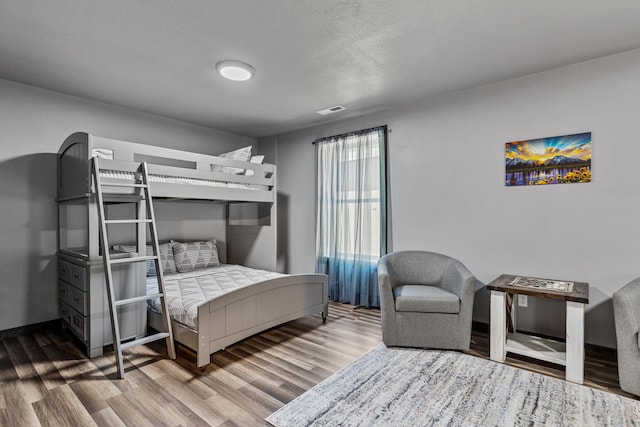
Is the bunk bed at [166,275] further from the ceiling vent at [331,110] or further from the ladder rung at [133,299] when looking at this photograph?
the ceiling vent at [331,110]

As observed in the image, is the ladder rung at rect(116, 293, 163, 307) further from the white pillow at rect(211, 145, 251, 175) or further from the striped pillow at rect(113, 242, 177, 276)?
the white pillow at rect(211, 145, 251, 175)

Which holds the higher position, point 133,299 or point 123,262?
point 123,262

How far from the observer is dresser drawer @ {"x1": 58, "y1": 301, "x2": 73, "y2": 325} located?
3088mm

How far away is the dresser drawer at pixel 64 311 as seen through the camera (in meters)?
3.09

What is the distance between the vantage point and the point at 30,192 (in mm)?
3305

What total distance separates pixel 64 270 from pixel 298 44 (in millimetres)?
3158

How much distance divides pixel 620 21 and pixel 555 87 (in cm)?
77

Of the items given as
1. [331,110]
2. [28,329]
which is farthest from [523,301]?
[28,329]

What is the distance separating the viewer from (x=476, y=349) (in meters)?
2.90

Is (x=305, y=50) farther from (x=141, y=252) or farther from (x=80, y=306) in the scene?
(x=80, y=306)

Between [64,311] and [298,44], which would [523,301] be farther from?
[64,311]

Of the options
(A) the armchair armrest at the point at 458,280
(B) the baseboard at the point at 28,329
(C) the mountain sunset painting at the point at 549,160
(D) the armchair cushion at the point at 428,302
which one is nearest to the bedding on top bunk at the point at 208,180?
(B) the baseboard at the point at 28,329

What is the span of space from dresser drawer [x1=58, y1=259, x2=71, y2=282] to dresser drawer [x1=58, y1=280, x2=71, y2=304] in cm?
6

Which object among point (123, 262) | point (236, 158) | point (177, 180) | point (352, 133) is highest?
point (352, 133)
